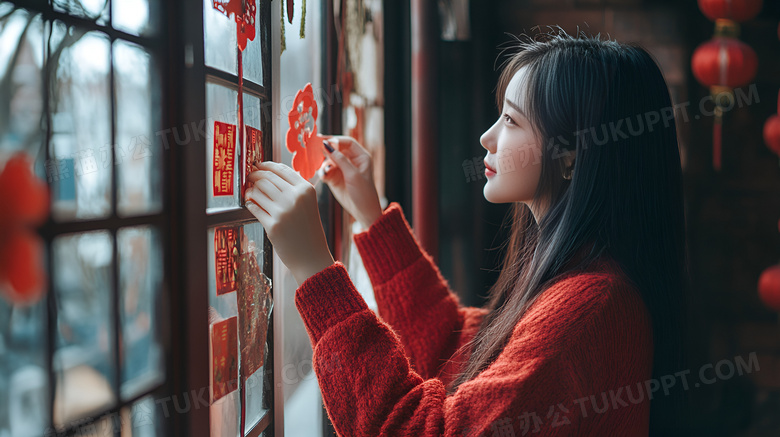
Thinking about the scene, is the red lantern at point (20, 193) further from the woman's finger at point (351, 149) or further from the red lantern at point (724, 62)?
the red lantern at point (724, 62)

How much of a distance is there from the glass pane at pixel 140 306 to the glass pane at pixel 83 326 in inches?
0.8

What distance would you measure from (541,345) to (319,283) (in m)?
0.30

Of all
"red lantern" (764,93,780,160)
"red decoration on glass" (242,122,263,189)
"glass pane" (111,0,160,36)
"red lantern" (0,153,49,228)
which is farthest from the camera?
"red lantern" (764,93,780,160)

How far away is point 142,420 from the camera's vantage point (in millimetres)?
619

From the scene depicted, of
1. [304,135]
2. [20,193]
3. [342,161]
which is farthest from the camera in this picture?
[342,161]

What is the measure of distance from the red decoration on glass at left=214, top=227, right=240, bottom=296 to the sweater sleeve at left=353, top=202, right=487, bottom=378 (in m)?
0.39

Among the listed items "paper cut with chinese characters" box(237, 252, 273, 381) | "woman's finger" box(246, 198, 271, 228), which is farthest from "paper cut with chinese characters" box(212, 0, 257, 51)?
"paper cut with chinese characters" box(237, 252, 273, 381)

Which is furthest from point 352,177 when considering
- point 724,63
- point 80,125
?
point 724,63

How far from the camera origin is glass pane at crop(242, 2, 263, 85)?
0.85 meters

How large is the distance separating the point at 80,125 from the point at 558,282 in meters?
0.63

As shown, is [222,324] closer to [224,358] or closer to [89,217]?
[224,358]

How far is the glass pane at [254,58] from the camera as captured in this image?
2.79ft

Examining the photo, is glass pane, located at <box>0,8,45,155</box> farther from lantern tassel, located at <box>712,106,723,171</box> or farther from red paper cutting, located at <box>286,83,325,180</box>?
lantern tassel, located at <box>712,106,723,171</box>

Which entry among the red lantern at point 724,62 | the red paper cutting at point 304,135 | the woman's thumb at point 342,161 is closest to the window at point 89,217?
the red paper cutting at point 304,135
